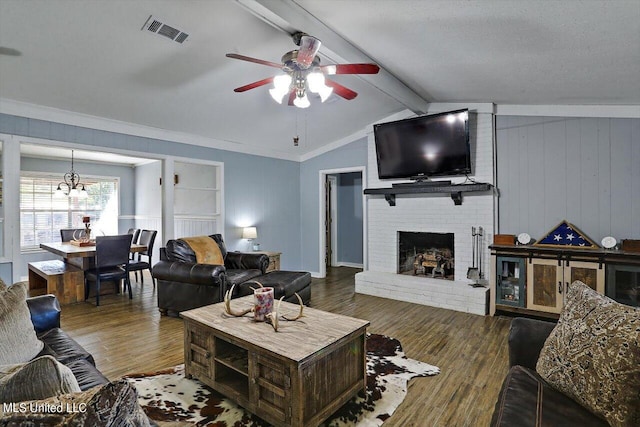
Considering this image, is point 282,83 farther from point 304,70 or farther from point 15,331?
point 15,331

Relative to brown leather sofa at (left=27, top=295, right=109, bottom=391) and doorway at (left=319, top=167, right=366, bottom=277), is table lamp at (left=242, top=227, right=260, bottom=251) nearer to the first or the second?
doorway at (left=319, top=167, right=366, bottom=277)

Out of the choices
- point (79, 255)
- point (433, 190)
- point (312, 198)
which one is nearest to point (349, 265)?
point (312, 198)

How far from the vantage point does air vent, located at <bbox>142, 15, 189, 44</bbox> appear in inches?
104

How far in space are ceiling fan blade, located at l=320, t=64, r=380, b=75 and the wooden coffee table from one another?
5.71 ft

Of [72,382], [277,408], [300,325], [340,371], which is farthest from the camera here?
[300,325]

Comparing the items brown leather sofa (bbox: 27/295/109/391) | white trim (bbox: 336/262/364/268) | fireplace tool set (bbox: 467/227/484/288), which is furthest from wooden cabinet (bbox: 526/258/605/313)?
brown leather sofa (bbox: 27/295/109/391)

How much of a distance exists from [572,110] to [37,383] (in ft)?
17.0

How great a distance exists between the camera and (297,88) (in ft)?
8.66

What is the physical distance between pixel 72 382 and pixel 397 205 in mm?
4879

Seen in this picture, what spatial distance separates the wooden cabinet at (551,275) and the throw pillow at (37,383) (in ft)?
14.0

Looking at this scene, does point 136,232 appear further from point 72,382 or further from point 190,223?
point 72,382

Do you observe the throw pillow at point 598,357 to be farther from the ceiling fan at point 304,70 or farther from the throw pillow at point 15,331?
the throw pillow at point 15,331

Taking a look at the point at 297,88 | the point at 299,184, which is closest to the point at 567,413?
the point at 297,88

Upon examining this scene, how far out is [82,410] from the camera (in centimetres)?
65
